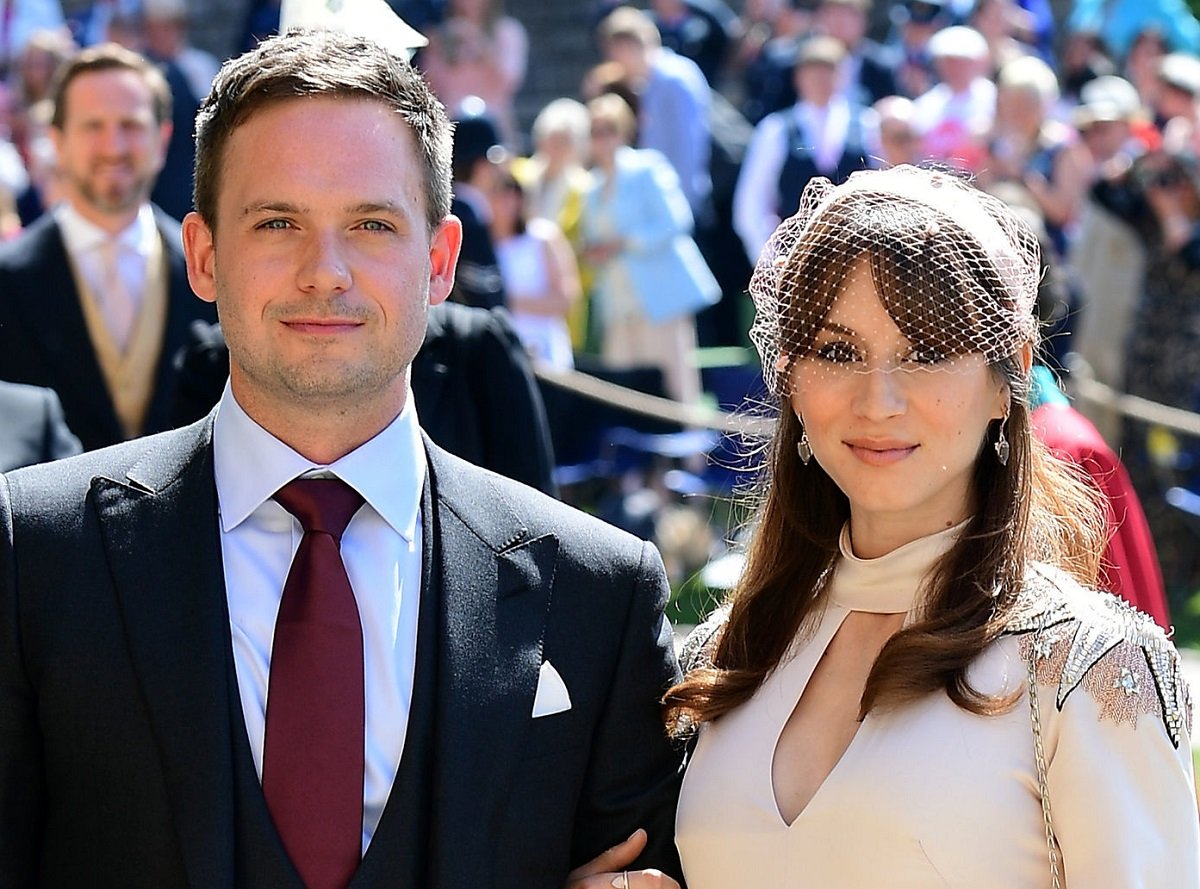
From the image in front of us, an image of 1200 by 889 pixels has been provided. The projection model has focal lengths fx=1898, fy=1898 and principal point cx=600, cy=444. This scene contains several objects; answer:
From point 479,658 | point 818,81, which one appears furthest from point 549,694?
point 818,81

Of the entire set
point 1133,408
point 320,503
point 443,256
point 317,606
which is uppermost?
point 443,256

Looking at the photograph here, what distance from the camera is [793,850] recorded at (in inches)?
117

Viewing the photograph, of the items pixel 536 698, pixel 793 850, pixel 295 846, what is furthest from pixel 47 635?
pixel 793 850

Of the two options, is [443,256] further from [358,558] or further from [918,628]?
[918,628]

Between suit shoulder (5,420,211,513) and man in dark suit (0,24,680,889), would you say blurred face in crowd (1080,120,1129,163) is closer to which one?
man in dark suit (0,24,680,889)

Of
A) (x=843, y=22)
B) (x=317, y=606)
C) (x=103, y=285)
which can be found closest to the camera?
(x=317, y=606)

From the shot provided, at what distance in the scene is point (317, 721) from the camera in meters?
2.72

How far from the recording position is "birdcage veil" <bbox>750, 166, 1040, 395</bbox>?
3078 mm

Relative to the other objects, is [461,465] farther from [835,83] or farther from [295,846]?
[835,83]

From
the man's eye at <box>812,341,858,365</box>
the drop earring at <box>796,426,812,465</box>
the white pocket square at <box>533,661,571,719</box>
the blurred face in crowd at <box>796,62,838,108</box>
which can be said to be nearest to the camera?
the white pocket square at <box>533,661,571,719</box>

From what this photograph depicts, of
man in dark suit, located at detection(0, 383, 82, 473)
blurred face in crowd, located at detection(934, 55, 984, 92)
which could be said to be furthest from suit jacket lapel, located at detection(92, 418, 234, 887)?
blurred face in crowd, located at detection(934, 55, 984, 92)

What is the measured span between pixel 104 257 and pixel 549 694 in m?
3.34

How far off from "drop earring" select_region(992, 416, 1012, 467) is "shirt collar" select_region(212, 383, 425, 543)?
0.97 m

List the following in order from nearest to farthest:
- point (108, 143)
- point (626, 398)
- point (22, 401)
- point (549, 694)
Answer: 1. point (549, 694)
2. point (22, 401)
3. point (108, 143)
4. point (626, 398)
